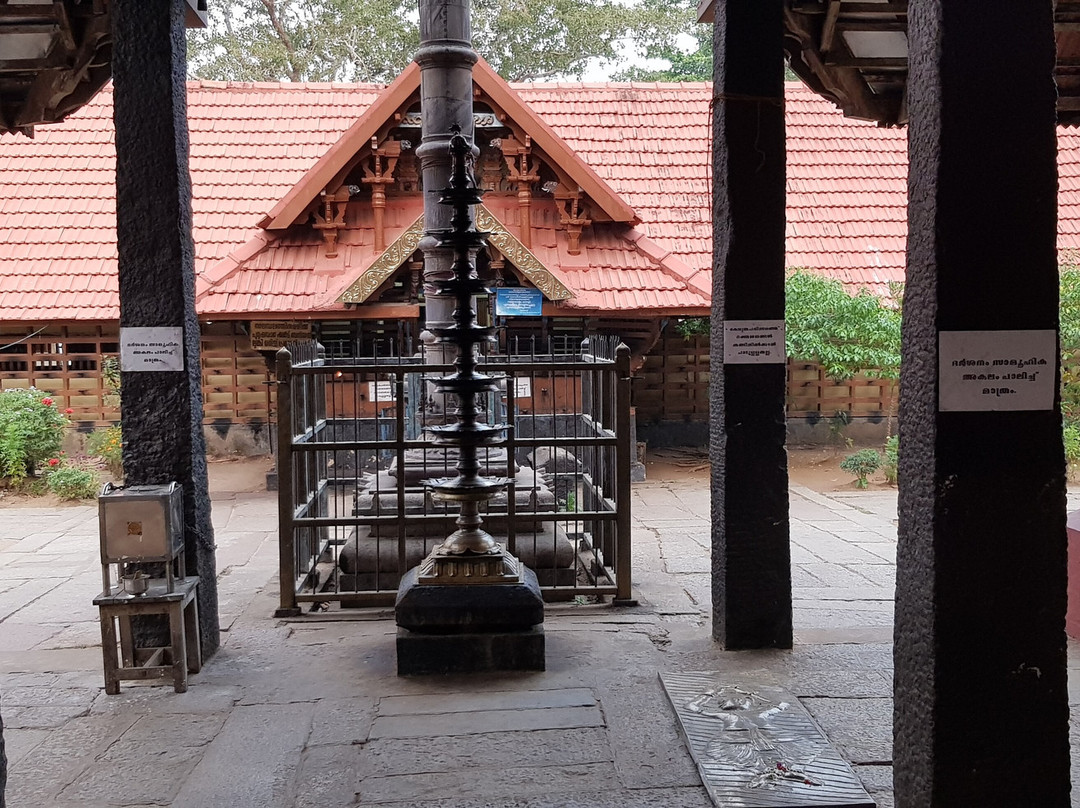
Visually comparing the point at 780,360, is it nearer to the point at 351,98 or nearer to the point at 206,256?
the point at 206,256

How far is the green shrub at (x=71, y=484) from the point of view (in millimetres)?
10508

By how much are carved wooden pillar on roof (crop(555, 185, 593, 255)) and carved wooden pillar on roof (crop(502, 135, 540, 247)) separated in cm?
35

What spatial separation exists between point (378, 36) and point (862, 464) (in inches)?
520

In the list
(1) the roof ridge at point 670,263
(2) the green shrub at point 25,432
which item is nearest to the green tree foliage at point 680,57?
(1) the roof ridge at point 670,263

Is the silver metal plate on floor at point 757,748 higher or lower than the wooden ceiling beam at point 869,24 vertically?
lower

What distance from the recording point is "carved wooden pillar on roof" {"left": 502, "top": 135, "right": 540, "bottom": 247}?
1096 cm

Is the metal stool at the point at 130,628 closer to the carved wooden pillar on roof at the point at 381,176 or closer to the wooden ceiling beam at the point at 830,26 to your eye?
the wooden ceiling beam at the point at 830,26

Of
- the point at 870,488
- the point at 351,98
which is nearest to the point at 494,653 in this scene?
the point at 870,488

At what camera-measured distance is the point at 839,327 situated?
11.1m

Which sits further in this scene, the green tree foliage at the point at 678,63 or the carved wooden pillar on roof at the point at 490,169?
the green tree foliage at the point at 678,63

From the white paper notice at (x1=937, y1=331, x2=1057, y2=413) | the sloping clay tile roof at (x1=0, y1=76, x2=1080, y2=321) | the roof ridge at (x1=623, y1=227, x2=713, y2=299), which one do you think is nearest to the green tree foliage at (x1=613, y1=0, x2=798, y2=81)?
the sloping clay tile roof at (x1=0, y1=76, x2=1080, y2=321)

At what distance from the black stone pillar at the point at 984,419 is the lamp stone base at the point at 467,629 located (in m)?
2.21

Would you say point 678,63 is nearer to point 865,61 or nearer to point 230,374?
point 230,374

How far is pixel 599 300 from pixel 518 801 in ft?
26.0
